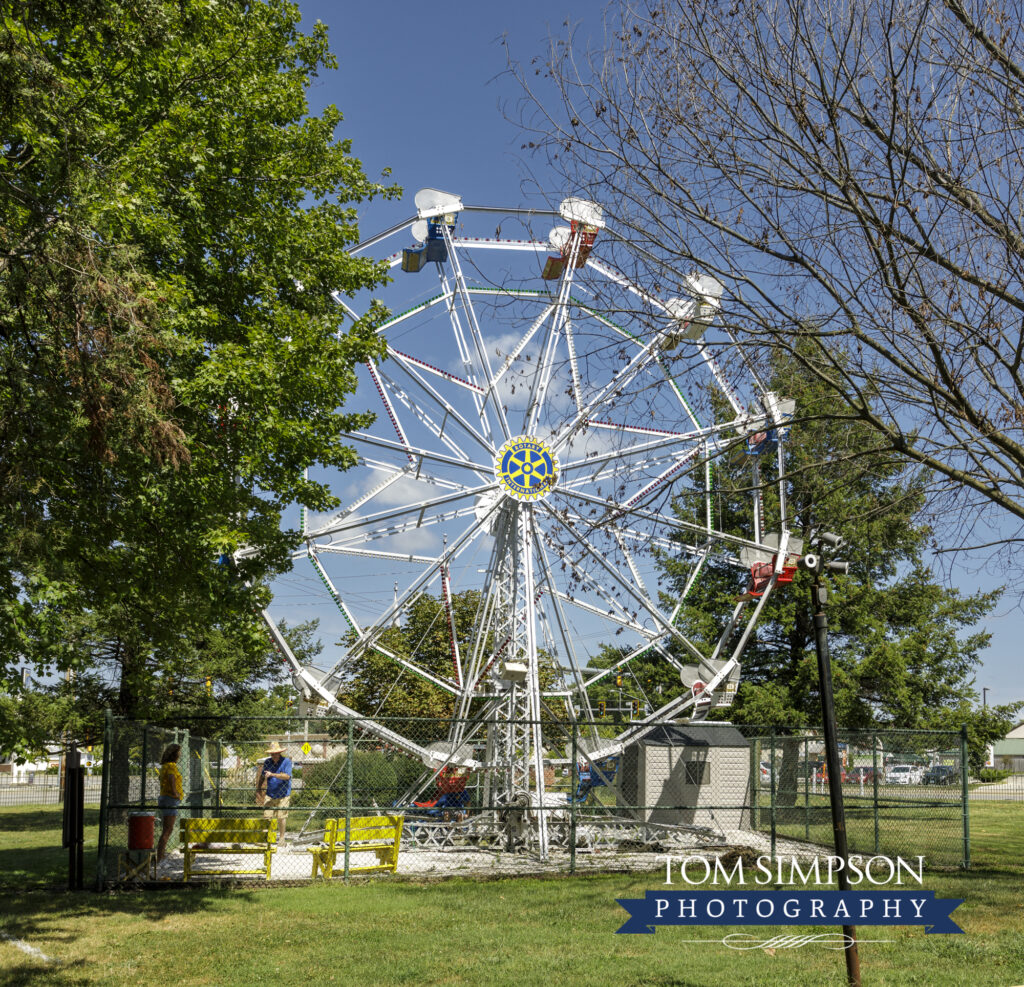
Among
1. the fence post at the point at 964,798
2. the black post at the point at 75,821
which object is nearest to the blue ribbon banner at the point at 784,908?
the fence post at the point at 964,798

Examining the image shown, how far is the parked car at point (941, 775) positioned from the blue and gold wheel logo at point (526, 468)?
8417 mm

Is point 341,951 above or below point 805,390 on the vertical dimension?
below

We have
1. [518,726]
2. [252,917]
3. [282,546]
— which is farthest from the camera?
[518,726]

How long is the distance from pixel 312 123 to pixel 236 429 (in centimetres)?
530

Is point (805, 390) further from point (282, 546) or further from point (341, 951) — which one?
point (282, 546)

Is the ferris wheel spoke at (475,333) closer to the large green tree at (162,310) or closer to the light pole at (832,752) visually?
the large green tree at (162,310)

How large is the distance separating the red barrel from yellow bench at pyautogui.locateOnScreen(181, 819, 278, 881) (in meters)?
0.38

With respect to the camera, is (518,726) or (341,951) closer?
(341,951)

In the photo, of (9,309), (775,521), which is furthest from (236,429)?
(775,521)

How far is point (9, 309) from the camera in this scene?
6039mm

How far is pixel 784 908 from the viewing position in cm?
685

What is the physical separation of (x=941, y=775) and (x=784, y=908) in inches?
518

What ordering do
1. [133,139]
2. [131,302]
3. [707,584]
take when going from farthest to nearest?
1. [707,584]
2. [133,139]
3. [131,302]

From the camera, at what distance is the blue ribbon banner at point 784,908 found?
6480mm
